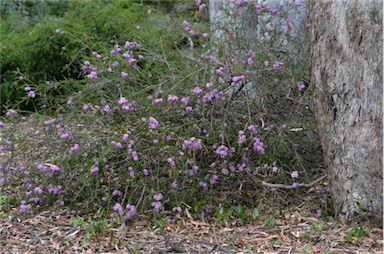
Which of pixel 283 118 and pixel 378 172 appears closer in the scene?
pixel 378 172

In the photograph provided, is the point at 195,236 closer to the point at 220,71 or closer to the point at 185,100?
the point at 185,100

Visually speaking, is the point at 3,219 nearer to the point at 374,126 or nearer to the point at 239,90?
the point at 239,90

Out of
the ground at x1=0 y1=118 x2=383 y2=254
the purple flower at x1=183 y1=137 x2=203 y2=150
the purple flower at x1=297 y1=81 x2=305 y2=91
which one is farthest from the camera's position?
the purple flower at x1=297 y1=81 x2=305 y2=91

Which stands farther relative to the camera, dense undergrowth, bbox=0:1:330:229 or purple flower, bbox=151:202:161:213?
dense undergrowth, bbox=0:1:330:229

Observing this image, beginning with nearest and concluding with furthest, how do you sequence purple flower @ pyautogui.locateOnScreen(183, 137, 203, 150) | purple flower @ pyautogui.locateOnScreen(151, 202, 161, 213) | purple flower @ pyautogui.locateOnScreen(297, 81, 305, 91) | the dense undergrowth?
purple flower @ pyautogui.locateOnScreen(183, 137, 203, 150) → purple flower @ pyautogui.locateOnScreen(151, 202, 161, 213) → the dense undergrowth → purple flower @ pyautogui.locateOnScreen(297, 81, 305, 91)

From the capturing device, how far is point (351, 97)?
3225 millimetres

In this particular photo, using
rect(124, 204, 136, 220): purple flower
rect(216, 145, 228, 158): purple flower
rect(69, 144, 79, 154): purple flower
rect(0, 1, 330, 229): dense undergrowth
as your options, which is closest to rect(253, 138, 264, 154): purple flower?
rect(0, 1, 330, 229): dense undergrowth

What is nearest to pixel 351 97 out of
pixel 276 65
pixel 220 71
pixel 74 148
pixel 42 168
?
pixel 276 65

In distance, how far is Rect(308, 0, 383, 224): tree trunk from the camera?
10.3 feet

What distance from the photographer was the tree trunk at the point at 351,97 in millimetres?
3127

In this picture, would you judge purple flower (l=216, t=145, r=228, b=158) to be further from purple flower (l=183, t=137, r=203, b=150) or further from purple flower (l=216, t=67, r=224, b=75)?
purple flower (l=216, t=67, r=224, b=75)

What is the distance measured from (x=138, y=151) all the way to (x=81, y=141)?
532 mm

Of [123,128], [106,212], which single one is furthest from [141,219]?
Result: [123,128]

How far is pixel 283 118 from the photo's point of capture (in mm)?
4074
